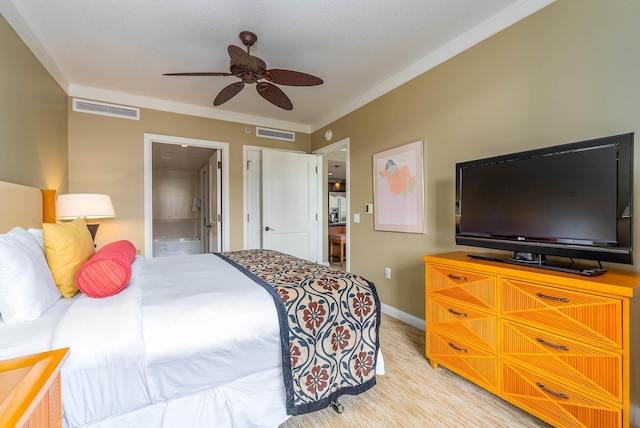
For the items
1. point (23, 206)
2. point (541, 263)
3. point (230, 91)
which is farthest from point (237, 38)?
point (541, 263)

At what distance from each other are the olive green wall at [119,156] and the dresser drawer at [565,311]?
12.6 ft

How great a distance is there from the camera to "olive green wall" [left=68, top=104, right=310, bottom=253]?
3.19 metres

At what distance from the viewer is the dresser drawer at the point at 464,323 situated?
5.47ft

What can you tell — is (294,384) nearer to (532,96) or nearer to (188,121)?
(532,96)

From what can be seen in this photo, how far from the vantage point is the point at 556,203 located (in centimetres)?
157

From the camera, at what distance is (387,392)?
5.88 ft

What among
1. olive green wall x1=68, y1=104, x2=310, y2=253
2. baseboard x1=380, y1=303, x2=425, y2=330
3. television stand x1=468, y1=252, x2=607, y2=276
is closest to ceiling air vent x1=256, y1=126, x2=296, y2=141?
olive green wall x1=68, y1=104, x2=310, y2=253

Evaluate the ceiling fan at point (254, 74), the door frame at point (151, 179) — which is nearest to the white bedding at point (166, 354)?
the ceiling fan at point (254, 74)

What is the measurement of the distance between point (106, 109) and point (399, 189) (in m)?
3.51

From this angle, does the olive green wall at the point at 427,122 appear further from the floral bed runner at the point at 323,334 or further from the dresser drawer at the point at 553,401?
the floral bed runner at the point at 323,334

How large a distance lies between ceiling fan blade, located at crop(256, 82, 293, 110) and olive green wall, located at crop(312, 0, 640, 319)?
121 cm

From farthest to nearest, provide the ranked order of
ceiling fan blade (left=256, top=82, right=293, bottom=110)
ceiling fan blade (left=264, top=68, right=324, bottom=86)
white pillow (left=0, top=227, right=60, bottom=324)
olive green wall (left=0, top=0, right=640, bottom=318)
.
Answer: ceiling fan blade (left=256, top=82, right=293, bottom=110)
ceiling fan blade (left=264, top=68, right=324, bottom=86)
olive green wall (left=0, top=0, right=640, bottom=318)
white pillow (left=0, top=227, right=60, bottom=324)

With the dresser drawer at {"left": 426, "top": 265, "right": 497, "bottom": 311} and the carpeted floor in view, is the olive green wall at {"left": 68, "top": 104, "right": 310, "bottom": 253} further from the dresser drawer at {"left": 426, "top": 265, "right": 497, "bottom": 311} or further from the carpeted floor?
the dresser drawer at {"left": 426, "top": 265, "right": 497, "bottom": 311}

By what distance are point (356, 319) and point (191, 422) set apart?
908 mm
